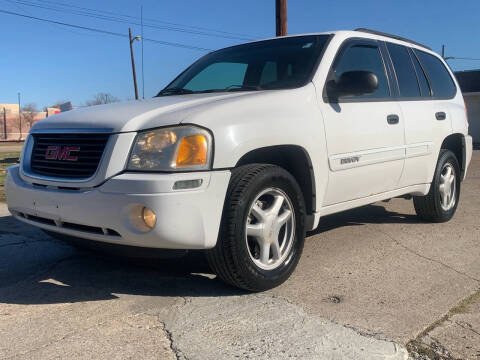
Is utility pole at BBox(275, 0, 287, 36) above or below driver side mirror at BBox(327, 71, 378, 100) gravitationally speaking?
above

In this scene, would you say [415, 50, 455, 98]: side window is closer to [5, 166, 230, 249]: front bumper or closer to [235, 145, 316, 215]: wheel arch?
[235, 145, 316, 215]: wheel arch

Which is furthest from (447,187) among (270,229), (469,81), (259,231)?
(469,81)

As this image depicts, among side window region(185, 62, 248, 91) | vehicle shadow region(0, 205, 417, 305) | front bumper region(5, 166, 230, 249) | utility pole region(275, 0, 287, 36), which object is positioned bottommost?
vehicle shadow region(0, 205, 417, 305)

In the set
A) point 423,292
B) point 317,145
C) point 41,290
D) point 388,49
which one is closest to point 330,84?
point 317,145

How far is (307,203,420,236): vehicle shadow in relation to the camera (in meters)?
5.45

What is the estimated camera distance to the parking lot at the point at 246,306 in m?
2.56

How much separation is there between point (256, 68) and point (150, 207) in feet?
6.79

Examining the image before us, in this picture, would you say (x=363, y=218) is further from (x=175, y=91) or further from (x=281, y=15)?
(x=281, y=15)

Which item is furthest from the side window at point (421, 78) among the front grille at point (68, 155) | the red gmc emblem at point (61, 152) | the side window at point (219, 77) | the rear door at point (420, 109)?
the red gmc emblem at point (61, 152)

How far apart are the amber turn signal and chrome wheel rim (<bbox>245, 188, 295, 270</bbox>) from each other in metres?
0.49

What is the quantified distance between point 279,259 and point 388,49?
8.20 feet

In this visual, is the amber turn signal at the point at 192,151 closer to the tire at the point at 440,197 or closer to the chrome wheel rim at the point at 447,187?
the tire at the point at 440,197

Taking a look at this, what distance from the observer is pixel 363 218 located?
580cm

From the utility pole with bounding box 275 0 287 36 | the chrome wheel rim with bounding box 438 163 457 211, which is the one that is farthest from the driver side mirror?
the utility pole with bounding box 275 0 287 36
